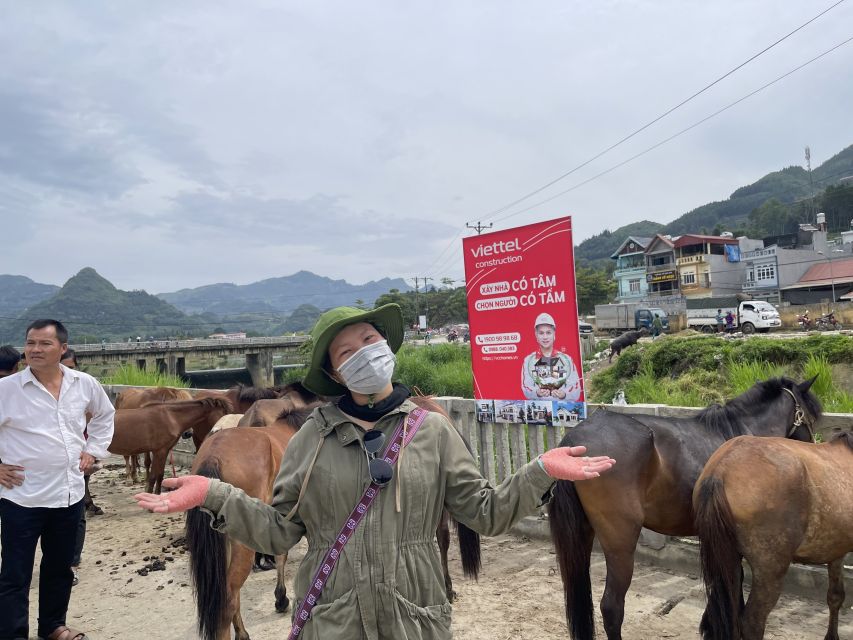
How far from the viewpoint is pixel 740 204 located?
168 metres

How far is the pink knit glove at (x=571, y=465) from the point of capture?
5.28ft

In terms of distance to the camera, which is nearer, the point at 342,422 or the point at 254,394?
the point at 342,422

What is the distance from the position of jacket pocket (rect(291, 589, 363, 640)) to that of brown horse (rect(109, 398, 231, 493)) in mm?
5965

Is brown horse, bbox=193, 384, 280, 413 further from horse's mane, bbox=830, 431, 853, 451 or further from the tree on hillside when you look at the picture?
the tree on hillside

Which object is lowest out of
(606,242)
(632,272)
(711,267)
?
(711,267)

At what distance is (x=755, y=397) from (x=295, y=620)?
12.2 ft

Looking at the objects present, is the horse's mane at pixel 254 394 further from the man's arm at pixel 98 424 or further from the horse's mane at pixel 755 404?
the horse's mane at pixel 755 404

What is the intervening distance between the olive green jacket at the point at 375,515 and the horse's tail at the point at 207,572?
6.11ft

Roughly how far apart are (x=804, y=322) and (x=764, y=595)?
103ft

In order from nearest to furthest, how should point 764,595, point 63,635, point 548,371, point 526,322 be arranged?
1. point 764,595
2. point 63,635
3. point 548,371
4. point 526,322

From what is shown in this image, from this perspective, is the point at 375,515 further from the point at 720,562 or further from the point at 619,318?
the point at 619,318

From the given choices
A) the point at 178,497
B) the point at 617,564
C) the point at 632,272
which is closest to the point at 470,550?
the point at 617,564

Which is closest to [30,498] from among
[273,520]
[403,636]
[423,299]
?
[273,520]

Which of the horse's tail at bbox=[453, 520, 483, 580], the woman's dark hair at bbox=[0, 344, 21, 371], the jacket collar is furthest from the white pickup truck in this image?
the jacket collar
